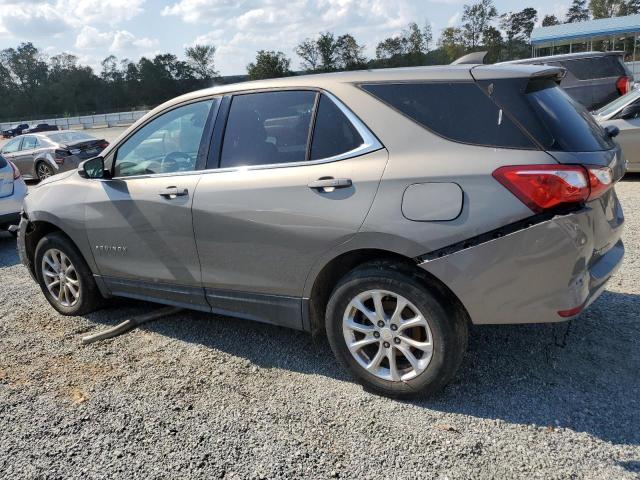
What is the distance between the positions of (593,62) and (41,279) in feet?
39.0

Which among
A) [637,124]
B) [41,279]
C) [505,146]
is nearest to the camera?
[505,146]

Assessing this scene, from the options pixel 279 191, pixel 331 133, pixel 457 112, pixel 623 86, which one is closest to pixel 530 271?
pixel 457 112

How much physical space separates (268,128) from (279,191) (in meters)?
0.50

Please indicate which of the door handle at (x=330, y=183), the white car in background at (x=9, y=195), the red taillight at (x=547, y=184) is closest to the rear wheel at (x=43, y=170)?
the white car in background at (x=9, y=195)

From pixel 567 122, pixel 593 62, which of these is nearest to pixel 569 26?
pixel 593 62

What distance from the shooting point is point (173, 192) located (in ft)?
12.1

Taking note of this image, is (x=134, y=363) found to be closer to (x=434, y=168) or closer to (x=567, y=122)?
(x=434, y=168)

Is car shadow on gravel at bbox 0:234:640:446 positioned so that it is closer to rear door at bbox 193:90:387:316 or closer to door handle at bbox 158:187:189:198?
rear door at bbox 193:90:387:316

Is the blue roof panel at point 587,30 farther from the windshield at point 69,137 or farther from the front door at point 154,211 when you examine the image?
the front door at point 154,211

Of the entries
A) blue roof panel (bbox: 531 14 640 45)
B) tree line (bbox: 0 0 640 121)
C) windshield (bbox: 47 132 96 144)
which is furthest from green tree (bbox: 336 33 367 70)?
windshield (bbox: 47 132 96 144)

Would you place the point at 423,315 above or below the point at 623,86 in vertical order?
above

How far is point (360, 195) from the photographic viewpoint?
295 cm

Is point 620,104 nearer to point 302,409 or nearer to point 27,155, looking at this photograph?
point 302,409

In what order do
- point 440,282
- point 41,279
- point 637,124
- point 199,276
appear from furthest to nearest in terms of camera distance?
point 637,124, point 41,279, point 199,276, point 440,282
